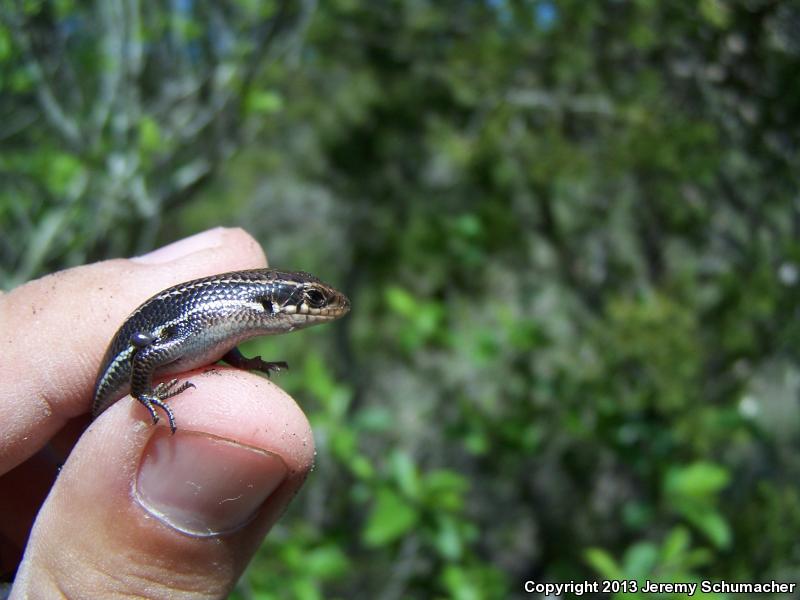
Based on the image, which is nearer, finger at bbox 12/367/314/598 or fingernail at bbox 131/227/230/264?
finger at bbox 12/367/314/598

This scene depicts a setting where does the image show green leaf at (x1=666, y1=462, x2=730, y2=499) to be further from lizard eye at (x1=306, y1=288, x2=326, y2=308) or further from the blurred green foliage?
lizard eye at (x1=306, y1=288, x2=326, y2=308)

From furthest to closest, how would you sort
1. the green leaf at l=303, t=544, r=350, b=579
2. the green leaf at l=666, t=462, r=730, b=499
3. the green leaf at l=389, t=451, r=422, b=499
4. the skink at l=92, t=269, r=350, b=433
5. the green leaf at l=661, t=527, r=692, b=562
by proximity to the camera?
the green leaf at l=303, t=544, r=350, b=579 → the green leaf at l=389, t=451, r=422, b=499 → the green leaf at l=666, t=462, r=730, b=499 → the green leaf at l=661, t=527, r=692, b=562 → the skink at l=92, t=269, r=350, b=433

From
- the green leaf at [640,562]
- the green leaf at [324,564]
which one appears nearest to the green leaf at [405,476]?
the green leaf at [324,564]

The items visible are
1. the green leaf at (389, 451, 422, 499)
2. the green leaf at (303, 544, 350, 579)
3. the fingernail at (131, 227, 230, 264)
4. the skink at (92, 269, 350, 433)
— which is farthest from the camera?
the green leaf at (303, 544, 350, 579)

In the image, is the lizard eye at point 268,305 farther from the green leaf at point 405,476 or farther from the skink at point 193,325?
the green leaf at point 405,476

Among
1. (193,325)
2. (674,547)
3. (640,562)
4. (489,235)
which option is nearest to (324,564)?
(640,562)

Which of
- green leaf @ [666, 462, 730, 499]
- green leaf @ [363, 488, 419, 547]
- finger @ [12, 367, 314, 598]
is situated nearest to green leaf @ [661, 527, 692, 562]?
green leaf @ [666, 462, 730, 499]
